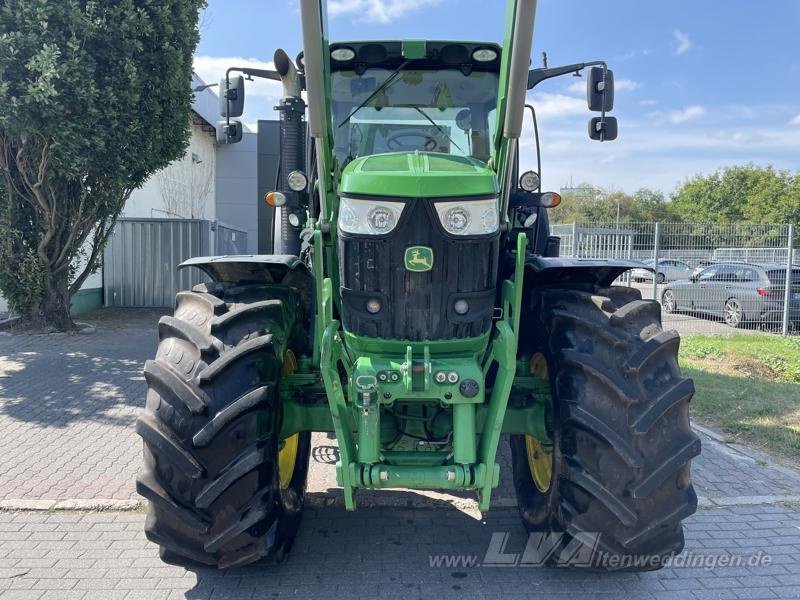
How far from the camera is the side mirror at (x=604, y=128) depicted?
4602 mm

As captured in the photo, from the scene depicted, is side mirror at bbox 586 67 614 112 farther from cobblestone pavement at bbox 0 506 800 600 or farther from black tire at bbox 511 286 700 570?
cobblestone pavement at bbox 0 506 800 600

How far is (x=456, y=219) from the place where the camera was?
2963mm

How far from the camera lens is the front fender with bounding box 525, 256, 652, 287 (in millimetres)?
3479

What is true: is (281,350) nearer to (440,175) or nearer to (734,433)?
(440,175)

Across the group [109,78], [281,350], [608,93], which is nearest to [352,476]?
[281,350]

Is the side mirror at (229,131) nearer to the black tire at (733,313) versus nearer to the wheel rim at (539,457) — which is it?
the wheel rim at (539,457)

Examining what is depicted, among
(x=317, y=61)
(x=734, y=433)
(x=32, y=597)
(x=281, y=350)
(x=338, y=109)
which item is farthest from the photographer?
(x=734, y=433)

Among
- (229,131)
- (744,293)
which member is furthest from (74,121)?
(744,293)

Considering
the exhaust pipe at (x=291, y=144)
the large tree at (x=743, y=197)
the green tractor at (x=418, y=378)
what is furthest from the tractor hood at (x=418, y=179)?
the large tree at (x=743, y=197)

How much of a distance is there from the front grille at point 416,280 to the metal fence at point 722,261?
11.3 metres

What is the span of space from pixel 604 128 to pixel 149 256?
472 inches

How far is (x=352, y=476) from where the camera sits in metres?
2.93

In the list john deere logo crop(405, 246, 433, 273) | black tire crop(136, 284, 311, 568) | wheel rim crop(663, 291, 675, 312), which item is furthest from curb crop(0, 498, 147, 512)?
wheel rim crop(663, 291, 675, 312)

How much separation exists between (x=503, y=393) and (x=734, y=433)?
166 inches
